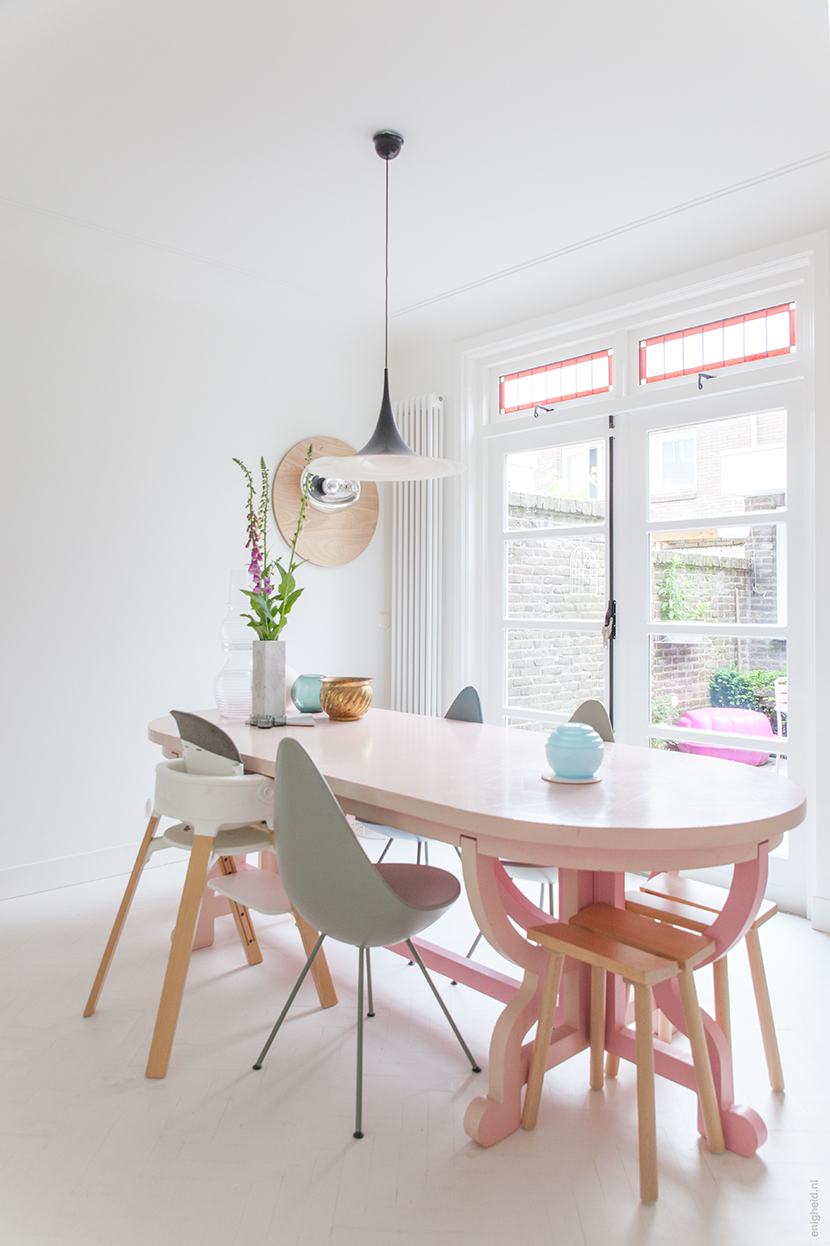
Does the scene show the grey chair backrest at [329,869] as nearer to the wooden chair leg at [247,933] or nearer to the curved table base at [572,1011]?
the curved table base at [572,1011]

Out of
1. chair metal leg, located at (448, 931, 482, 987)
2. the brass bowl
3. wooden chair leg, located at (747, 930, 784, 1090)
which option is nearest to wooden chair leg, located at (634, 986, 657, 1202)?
wooden chair leg, located at (747, 930, 784, 1090)

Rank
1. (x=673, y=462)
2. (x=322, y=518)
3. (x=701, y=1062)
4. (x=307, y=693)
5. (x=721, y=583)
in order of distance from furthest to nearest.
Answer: (x=322, y=518)
(x=673, y=462)
(x=721, y=583)
(x=307, y=693)
(x=701, y=1062)

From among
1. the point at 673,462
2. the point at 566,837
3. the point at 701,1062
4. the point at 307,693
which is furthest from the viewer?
the point at 673,462

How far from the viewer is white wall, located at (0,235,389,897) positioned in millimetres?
3314

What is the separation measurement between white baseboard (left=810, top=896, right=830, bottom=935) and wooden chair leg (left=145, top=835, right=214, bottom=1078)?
2.29 m

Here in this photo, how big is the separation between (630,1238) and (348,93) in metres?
2.89

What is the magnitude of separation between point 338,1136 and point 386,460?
73.4 inches

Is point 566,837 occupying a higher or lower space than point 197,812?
higher

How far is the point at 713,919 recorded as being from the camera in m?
1.83

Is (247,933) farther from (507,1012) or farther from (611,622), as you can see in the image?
(611,622)

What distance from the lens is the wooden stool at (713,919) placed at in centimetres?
182

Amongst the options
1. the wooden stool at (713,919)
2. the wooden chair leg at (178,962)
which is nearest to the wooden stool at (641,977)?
the wooden stool at (713,919)

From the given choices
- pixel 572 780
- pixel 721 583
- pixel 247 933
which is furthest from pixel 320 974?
pixel 721 583

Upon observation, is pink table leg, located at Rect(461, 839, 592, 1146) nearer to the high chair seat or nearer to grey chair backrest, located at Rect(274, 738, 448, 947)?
grey chair backrest, located at Rect(274, 738, 448, 947)
